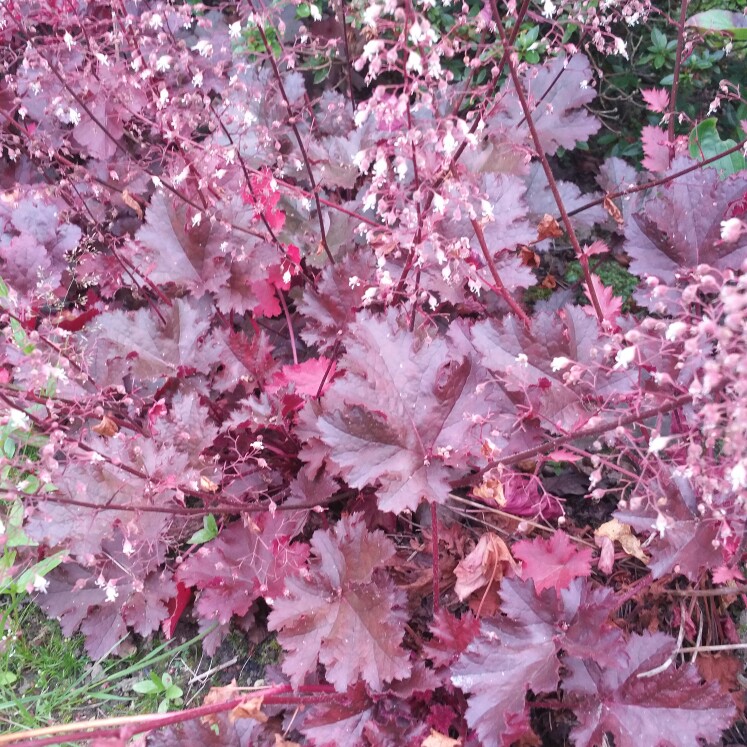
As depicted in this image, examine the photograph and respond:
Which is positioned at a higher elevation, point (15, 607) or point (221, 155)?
point (221, 155)

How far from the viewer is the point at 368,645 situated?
158cm

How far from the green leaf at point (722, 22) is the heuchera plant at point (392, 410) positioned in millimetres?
176

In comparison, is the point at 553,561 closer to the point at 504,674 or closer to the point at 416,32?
the point at 504,674

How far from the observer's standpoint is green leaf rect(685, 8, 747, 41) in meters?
1.78

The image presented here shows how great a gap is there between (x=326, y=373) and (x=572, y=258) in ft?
3.99

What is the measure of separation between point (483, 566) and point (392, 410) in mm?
565

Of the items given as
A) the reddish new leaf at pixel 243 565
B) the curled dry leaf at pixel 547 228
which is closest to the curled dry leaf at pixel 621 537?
the reddish new leaf at pixel 243 565

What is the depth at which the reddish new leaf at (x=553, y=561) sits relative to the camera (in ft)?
5.25

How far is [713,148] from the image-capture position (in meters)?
2.09

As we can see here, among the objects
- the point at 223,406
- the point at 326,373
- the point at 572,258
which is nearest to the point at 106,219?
the point at 223,406

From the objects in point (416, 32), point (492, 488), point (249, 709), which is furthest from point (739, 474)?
point (249, 709)

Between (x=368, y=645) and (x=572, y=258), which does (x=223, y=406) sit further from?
(x=572, y=258)

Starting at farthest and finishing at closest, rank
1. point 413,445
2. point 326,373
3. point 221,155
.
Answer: point 326,373 → point 221,155 → point 413,445

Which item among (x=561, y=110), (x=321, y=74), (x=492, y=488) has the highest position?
(x=321, y=74)
